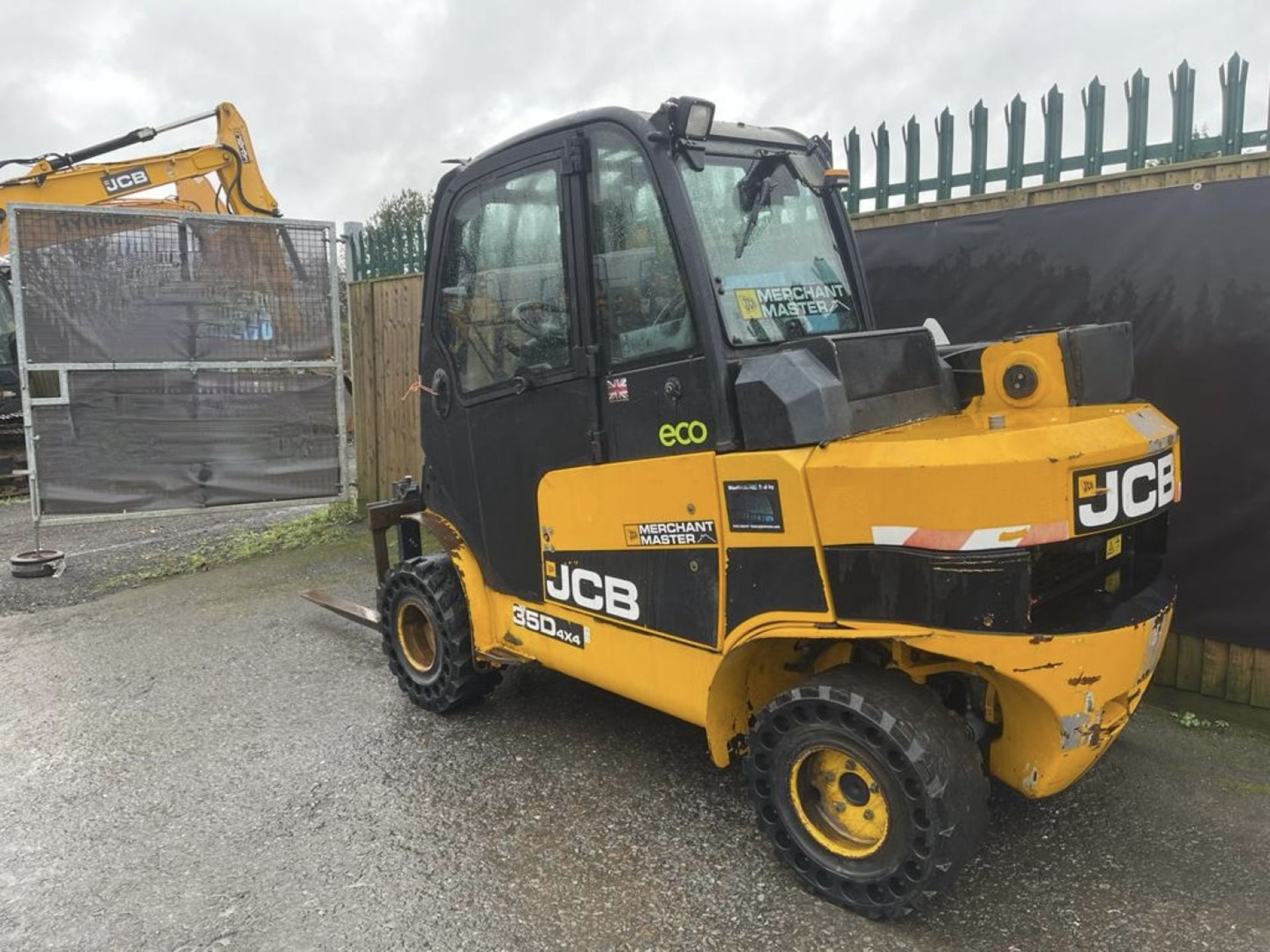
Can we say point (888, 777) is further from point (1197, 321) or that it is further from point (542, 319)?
point (1197, 321)

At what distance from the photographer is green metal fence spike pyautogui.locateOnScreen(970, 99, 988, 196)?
4.58 m

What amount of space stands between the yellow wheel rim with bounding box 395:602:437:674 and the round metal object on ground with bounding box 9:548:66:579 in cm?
474

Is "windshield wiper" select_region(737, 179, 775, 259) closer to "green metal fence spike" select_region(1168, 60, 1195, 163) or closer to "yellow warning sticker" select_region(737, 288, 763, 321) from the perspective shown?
"yellow warning sticker" select_region(737, 288, 763, 321)

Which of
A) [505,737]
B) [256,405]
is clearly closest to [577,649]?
[505,737]

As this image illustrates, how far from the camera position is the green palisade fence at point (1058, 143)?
390cm

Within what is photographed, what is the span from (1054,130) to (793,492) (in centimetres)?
301

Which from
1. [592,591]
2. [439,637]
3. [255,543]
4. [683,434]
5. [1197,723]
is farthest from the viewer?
[255,543]

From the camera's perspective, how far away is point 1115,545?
2.79 m

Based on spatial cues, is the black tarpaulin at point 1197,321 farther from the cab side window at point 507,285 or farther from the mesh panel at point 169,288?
the mesh panel at point 169,288

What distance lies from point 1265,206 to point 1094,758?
242 centimetres

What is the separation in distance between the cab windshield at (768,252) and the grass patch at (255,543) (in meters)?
6.00

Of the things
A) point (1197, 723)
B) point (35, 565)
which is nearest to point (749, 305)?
point (1197, 723)

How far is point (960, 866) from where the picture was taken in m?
2.48

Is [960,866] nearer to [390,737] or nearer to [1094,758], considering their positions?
[1094,758]
